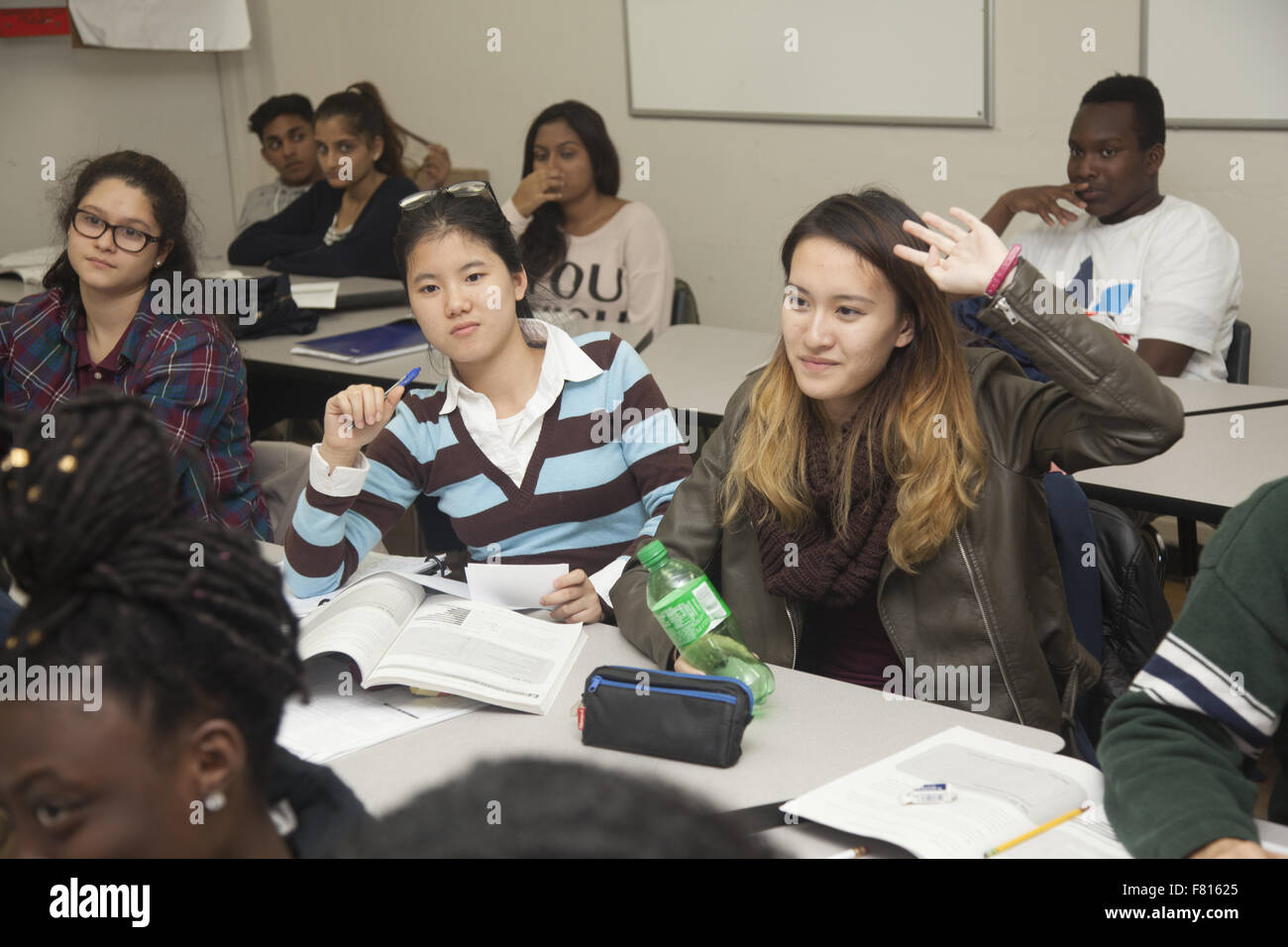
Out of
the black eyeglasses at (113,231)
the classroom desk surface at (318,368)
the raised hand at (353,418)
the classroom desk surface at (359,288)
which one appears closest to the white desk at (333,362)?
the classroom desk surface at (318,368)

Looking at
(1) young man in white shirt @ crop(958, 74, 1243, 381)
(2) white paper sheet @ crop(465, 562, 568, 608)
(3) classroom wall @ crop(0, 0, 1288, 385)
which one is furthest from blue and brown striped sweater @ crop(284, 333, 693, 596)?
(3) classroom wall @ crop(0, 0, 1288, 385)

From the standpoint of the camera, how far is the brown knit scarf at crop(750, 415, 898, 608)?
1.71m

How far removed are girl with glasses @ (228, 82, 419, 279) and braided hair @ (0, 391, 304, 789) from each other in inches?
138

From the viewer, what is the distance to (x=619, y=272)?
397cm

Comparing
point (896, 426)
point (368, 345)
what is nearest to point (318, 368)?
point (368, 345)

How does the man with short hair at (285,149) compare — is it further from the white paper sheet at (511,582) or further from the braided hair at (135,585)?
the braided hair at (135,585)

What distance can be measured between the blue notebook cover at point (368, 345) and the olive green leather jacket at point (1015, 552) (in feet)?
5.86

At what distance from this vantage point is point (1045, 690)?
170 centimetres

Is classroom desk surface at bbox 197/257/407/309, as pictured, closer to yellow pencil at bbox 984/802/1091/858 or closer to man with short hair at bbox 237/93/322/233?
man with short hair at bbox 237/93/322/233

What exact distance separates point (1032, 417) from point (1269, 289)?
2.42 meters

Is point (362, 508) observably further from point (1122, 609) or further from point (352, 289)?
point (352, 289)
